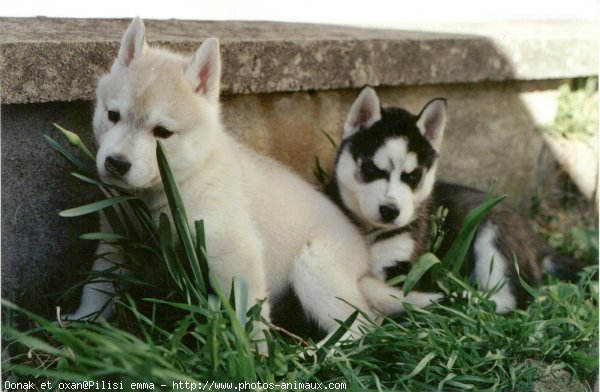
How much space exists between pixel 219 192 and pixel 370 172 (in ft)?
2.88

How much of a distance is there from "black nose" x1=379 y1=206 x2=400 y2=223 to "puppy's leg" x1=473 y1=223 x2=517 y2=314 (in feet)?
1.92

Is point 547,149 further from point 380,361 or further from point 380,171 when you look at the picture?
point 380,361

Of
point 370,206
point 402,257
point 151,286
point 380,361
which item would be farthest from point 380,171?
point 151,286

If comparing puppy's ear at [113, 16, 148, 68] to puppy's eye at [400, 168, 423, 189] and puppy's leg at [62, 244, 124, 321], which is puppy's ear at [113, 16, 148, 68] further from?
puppy's eye at [400, 168, 423, 189]

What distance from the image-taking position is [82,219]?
3.23 metres

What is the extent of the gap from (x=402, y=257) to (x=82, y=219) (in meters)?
1.51

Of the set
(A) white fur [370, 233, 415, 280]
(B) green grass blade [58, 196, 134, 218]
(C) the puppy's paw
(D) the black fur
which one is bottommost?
(C) the puppy's paw

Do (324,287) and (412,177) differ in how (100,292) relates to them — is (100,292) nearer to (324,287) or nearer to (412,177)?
(324,287)

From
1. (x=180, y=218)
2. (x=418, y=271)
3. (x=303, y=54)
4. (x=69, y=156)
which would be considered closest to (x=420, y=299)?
(x=418, y=271)


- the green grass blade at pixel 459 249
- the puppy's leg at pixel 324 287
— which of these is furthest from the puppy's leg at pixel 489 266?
the puppy's leg at pixel 324 287

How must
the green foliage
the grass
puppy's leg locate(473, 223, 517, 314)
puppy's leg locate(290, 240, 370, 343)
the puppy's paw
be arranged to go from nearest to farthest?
the grass → puppy's leg locate(290, 240, 370, 343) → the puppy's paw → puppy's leg locate(473, 223, 517, 314) → the green foliage

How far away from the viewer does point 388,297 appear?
3230 millimetres

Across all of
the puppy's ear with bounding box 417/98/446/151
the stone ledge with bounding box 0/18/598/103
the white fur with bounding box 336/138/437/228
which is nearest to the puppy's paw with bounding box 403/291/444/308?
the white fur with bounding box 336/138/437/228

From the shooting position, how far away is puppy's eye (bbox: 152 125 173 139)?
2723 millimetres
